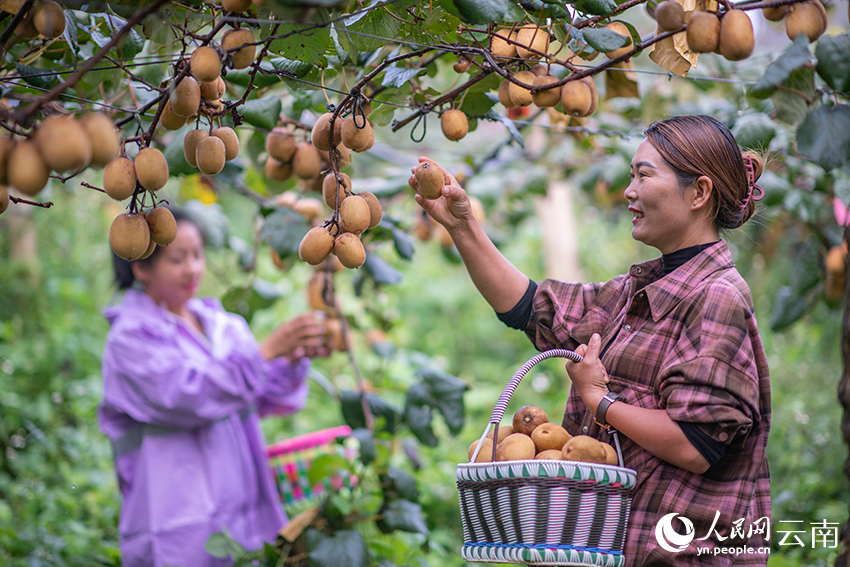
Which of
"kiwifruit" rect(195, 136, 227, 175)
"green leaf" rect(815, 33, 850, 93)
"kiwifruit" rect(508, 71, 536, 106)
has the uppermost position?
"kiwifruit" rect(508, 71, 536, 106)

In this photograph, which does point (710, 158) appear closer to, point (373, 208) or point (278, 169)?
point (373, 208)

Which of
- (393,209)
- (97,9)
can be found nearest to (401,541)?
(393,209)

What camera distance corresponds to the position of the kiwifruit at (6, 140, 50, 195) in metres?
0.79

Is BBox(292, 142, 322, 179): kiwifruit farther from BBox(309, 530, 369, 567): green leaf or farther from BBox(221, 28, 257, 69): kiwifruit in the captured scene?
BBox(309, 530, 369, 567): green leaf

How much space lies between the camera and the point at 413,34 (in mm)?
1256

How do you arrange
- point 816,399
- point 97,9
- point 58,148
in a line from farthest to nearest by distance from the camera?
point 816,399, point 97,9, point 58,148

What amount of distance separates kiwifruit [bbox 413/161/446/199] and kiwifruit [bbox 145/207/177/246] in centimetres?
43

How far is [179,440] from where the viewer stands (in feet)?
6.80

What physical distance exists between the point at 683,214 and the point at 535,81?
1.10ft

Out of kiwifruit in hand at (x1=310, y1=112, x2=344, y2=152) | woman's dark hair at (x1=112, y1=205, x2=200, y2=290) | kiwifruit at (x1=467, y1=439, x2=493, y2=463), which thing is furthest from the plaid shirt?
woman's dark hair at (x1=112, y1=205, x2=200, y2=290)

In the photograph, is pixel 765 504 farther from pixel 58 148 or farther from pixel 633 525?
pixel 58 148

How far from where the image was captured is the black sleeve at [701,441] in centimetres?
100

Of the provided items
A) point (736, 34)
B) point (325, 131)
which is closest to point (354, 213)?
point (325, 131)

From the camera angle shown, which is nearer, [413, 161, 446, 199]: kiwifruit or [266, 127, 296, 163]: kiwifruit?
[413, 161, 446, 199]: kiwifruit
